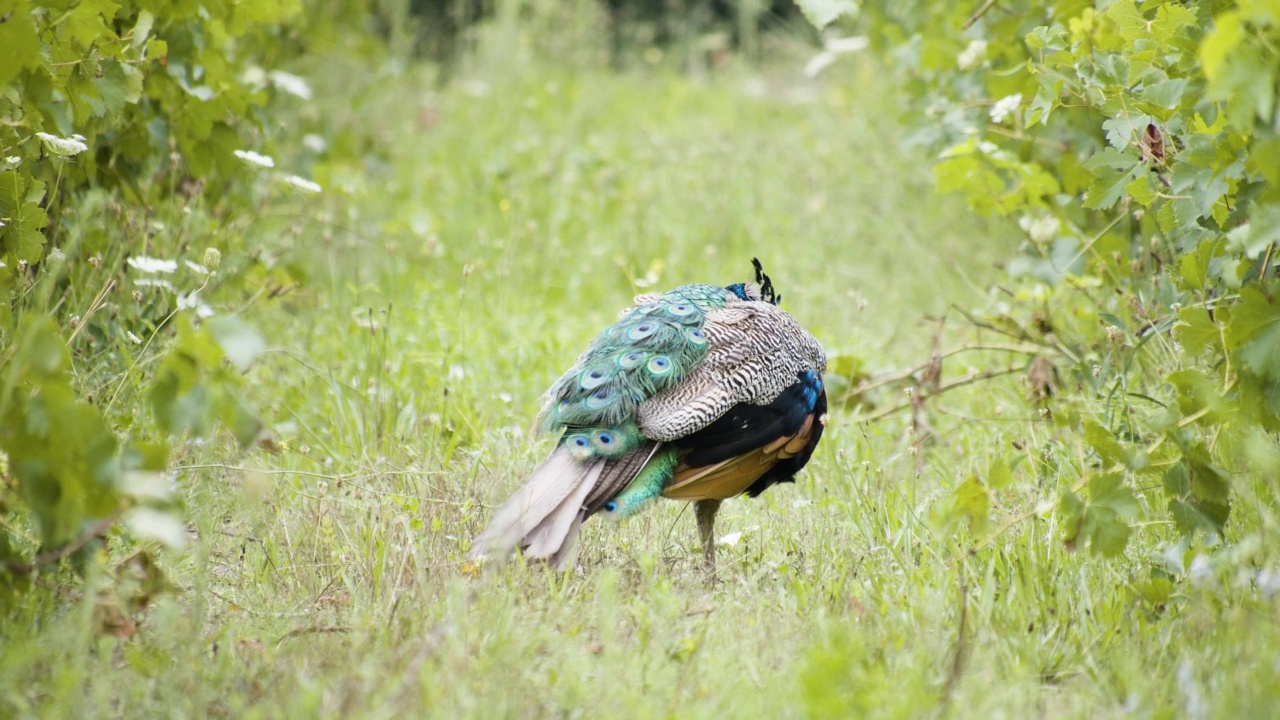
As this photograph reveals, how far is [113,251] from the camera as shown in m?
4.39

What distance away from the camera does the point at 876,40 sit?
6.38m

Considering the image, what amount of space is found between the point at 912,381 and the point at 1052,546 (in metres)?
1.48

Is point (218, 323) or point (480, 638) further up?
point (218, 323)

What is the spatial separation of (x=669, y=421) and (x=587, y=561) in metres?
0.58

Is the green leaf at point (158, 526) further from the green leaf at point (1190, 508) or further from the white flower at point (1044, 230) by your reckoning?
the white flower at point (1044, 230)

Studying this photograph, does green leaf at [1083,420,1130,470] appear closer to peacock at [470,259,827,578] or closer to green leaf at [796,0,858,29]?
peacock at [470,259,827,578]

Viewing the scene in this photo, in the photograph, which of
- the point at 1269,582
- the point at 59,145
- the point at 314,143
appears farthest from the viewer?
the point at 314,143

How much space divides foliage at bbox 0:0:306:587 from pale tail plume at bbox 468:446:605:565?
722 mm

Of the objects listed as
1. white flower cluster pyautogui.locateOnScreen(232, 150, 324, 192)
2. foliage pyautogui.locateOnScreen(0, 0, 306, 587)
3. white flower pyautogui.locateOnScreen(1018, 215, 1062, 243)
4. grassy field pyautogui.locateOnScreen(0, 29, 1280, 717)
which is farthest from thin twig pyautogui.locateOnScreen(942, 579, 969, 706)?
white flower cluster pyautogui.locateOnScreen(232, 150, 324, 192)

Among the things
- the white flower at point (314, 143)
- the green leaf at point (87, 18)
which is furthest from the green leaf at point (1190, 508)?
the white flower at point (314, 143)

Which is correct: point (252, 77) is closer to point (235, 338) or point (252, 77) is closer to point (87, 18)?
point (87, 18)

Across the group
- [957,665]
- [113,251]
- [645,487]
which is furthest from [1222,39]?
[113,251]

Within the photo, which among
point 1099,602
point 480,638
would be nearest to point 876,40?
point 1099,602

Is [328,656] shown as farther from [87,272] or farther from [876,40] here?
[876,40]
